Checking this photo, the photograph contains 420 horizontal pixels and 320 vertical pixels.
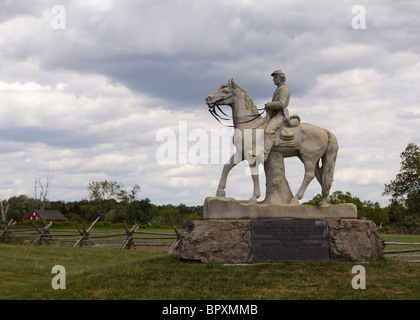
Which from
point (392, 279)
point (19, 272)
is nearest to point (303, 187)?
point (392, 279)

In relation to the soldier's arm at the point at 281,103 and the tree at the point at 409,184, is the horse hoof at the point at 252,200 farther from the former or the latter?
the tree at the point at 409,184

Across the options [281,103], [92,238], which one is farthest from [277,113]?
[92,238]

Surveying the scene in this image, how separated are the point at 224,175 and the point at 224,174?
2 cm

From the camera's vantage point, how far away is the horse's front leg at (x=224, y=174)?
9.06 meters

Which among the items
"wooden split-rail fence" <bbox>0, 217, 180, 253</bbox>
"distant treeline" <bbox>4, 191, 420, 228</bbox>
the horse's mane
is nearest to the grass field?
the horse's mane

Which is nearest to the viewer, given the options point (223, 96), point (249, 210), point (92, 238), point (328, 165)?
point (249, 210)

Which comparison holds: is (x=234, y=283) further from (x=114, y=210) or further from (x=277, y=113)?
(x=114, y=210)

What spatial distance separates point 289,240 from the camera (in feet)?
28.3

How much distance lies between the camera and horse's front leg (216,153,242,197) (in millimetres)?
9062

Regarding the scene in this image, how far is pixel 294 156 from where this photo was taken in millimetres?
9508

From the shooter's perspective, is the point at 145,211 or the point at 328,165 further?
the point at 145,211

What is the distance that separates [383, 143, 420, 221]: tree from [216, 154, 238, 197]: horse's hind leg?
33602 mm
